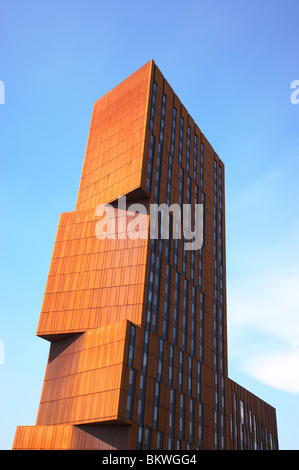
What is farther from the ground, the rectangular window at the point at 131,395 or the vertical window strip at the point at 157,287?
the vertical window strip at the point at 157,287

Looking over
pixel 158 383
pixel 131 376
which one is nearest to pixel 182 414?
pixel 158 383

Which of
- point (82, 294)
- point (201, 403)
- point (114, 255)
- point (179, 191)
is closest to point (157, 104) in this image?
point (179, 191)

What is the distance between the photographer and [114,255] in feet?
231

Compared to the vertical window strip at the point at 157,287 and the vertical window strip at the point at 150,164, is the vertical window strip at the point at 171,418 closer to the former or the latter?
the vertical window strip at the point at 157,287

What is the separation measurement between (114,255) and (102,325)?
11.0 m

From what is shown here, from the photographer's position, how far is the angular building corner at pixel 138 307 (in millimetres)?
59688

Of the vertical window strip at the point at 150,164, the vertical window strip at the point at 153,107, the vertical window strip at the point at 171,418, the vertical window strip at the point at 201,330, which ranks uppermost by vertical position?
the vertical window strip at the point at 153,107

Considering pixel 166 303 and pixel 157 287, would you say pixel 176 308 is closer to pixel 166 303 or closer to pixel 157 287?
pixel 166 303

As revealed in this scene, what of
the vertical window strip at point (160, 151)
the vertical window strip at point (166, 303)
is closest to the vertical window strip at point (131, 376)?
the vertical window strip at point (166, 303)

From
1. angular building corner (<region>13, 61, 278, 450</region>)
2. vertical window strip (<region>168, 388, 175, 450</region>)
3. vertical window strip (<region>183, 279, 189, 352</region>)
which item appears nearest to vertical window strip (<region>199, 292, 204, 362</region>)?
angular building corner (<region>13, 61, 278, 450</region>)

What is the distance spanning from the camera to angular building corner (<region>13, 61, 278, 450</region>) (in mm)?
59688

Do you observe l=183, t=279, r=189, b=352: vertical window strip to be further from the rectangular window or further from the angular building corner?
the rectangular window

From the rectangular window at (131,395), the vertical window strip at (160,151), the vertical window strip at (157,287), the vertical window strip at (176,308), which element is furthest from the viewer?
the vertical window strip at (160,151)

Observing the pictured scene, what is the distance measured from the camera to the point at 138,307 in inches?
2534
